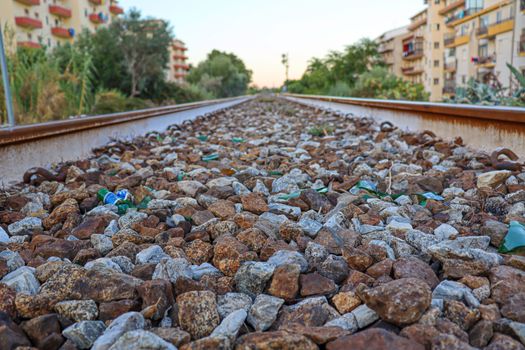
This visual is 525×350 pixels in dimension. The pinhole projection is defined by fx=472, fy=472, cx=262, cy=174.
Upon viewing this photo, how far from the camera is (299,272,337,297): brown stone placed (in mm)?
1534

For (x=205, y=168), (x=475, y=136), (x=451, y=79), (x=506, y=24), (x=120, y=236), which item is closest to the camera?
(x=120, y=236)

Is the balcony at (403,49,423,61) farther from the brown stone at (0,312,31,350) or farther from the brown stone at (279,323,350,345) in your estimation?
the brown stone at (0,312,31,350)

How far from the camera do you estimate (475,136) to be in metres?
4.05

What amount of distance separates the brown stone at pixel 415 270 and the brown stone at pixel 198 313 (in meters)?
0.63

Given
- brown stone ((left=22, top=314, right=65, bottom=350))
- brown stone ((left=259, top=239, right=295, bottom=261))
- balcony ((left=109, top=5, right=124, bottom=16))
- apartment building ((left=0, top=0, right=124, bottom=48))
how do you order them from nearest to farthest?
1. brown stone ((left=22, top=314, right=65, bottom=350))
2. brown stone ((left=259, top=239, right=295, bottom=261))
3. apartment building ((left=0, top=0, right=124, bottom=48))
4. balcony ((left=109, top=5, right=124, bottom=16))

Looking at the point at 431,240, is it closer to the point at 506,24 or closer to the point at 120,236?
the point at 120,236

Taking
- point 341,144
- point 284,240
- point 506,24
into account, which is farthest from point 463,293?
point 506,24

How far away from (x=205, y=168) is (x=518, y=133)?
2298 millimetres

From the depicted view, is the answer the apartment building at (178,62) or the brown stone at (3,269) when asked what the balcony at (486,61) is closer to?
the brown stone at (3,269)

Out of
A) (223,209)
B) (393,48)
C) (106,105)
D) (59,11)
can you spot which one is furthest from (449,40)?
(223,209)

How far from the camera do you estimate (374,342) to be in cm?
117

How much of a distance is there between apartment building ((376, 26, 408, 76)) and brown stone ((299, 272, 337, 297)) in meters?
80.3

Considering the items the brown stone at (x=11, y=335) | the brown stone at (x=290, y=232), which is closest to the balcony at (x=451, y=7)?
the brown stone at (x=290, y=232)

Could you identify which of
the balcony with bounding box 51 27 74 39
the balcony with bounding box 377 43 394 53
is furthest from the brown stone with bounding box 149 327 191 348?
the balcony with bounding box 377 43 394 53
